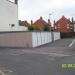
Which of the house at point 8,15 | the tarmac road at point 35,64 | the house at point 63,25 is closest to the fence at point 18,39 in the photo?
the house at point 8,15

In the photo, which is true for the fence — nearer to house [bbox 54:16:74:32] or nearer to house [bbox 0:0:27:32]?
house [bbox 0:0:27:32]

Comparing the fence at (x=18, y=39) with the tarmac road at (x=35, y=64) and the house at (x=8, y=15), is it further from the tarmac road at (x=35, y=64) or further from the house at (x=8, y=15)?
the tarmac road at (x=35, y=64)

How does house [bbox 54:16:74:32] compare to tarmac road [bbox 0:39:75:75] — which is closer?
tarmac road [bbox 0:39:75:75]

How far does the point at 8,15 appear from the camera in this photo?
61.7 m

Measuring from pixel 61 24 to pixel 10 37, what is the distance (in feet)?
294

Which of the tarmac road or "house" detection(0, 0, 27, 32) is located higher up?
"house" detection(0, 0, 27, 32)

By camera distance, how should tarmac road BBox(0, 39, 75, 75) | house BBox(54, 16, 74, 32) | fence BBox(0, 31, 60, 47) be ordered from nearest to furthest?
tarmac road BBox(0, 39, 75, 75) < fence BBox(0, 31, 60, 47) < house BBox(54, 16, 74, 32)

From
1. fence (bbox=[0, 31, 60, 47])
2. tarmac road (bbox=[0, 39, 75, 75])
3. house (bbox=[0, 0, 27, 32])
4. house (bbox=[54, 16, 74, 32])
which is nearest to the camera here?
tarmac road (bbox=[0, 39, 75, 75])

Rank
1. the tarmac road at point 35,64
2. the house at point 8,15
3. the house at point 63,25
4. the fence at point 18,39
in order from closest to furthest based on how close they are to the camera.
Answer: the tarmac road at point 35,64 < the fence at point 18,39 < the house at point 8,15 < the house at point 63,25

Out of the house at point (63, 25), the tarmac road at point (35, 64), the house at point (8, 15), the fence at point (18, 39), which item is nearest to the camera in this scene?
the tarmac road at point (35, 64)

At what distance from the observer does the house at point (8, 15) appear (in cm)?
5762

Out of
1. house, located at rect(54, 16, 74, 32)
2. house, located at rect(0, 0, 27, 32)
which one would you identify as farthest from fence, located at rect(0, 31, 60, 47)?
house, located at rect(54, 16, 74, 32)

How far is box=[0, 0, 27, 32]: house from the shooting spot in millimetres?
57625

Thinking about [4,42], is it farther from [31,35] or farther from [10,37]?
[31,35]
